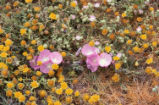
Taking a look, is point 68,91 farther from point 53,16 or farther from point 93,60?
point 53,16

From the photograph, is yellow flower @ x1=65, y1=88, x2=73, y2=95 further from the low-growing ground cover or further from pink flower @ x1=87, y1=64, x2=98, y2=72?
pink flower @ x1=87, y1=64, x2=98, y2=72

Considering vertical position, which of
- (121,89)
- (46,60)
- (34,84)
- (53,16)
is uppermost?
(53,16)

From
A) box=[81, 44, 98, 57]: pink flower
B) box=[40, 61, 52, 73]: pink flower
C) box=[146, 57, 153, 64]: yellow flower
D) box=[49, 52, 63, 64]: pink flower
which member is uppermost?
box=[81, 44, 98, 57]: pink flower

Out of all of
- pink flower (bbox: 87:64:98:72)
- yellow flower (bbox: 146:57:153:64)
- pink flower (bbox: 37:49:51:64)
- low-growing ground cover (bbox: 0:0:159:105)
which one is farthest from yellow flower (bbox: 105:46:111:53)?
pink flower (bbox: 37:49:51:64)

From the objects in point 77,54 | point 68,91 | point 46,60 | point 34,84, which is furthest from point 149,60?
point 34,84

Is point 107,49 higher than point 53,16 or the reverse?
the reverse

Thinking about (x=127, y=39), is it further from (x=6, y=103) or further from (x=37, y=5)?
(x=6, y=103)

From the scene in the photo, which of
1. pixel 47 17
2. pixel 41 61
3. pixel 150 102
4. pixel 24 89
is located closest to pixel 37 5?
pixel 47 17
